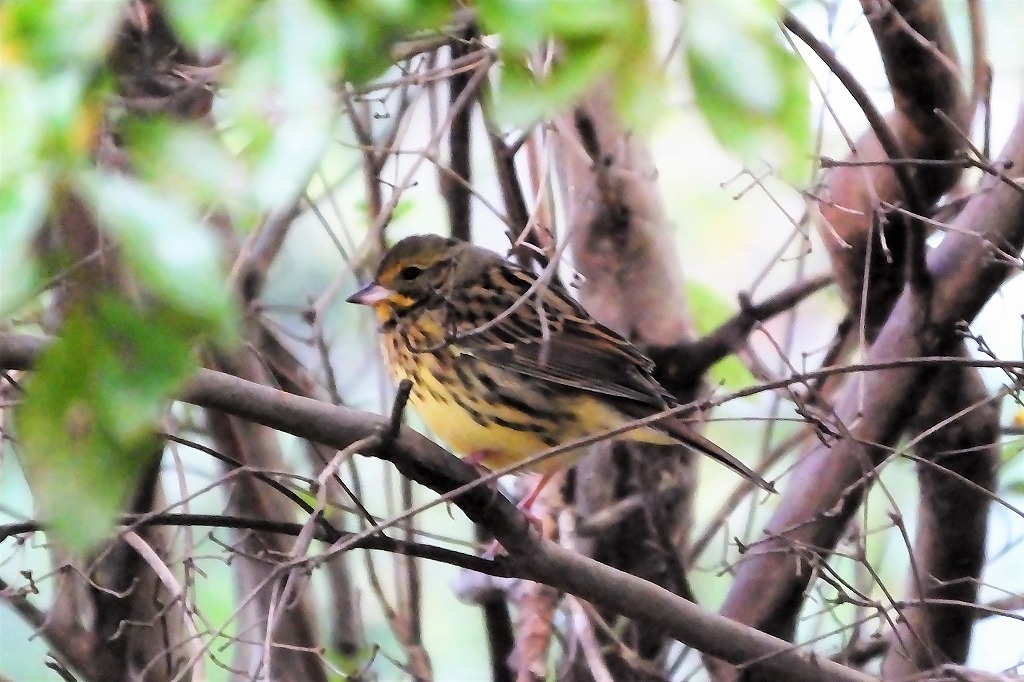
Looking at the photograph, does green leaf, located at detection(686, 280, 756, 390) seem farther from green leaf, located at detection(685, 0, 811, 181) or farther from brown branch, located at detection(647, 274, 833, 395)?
green leaf, located at detection(685, 0, 811, 181)

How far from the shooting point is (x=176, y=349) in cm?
71

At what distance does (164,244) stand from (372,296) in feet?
7.06

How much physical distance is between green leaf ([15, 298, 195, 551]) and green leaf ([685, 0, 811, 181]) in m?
0.37

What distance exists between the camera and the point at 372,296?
2.80 metres

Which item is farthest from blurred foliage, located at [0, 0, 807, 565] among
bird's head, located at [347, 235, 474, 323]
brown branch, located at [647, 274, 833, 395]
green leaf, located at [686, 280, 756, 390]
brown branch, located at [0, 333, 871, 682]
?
green leaf, located at [686, 280, 756, 390]

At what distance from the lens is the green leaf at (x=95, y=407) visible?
2.30 ft

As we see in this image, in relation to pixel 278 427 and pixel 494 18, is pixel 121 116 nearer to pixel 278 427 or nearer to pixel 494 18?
pixel 494 18

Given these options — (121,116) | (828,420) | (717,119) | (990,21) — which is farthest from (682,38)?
(990,21)

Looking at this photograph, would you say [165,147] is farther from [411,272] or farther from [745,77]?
[411,272]

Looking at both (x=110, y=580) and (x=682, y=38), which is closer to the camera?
(x=682, y=38)

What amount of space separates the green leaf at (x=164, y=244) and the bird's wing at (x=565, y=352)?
1.92 m

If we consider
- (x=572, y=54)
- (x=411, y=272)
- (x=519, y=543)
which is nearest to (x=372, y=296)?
(x=411, y=272)

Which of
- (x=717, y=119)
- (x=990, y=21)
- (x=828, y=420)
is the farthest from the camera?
(x=990, y=21)

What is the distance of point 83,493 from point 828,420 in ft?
6.03
